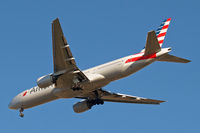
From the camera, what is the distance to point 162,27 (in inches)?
1554

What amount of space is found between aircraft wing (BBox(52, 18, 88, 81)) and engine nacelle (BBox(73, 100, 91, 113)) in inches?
284

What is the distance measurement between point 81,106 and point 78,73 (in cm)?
812

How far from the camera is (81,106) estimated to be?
4222 centimetres

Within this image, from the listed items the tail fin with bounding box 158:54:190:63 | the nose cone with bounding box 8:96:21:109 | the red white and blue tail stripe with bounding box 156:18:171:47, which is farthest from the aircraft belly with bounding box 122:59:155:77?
the nose cone with bounding box 8:96:21:109

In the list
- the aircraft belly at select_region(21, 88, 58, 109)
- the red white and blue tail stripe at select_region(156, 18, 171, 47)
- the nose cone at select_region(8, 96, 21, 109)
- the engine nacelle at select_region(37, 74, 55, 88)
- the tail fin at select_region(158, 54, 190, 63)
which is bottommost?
the tail fin at select_region(158, 54, 190, 63)

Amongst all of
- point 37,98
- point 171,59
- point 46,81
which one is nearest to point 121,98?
point 37,98

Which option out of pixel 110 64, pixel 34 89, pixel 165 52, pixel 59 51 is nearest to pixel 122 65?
pixel 110 64

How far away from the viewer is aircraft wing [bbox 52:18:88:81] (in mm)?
31719

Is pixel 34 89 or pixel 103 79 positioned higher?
pixel 34 89

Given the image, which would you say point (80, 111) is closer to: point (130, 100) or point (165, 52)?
point (130, 100)

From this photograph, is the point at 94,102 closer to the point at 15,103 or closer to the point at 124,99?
the point at 124,99

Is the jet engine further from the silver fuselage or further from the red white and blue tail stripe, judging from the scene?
the red white and blue tail stripe

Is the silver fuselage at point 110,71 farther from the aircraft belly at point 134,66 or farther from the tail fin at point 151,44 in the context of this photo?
the tail fin at point 151,44

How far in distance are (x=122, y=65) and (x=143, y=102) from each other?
8.61 meters
